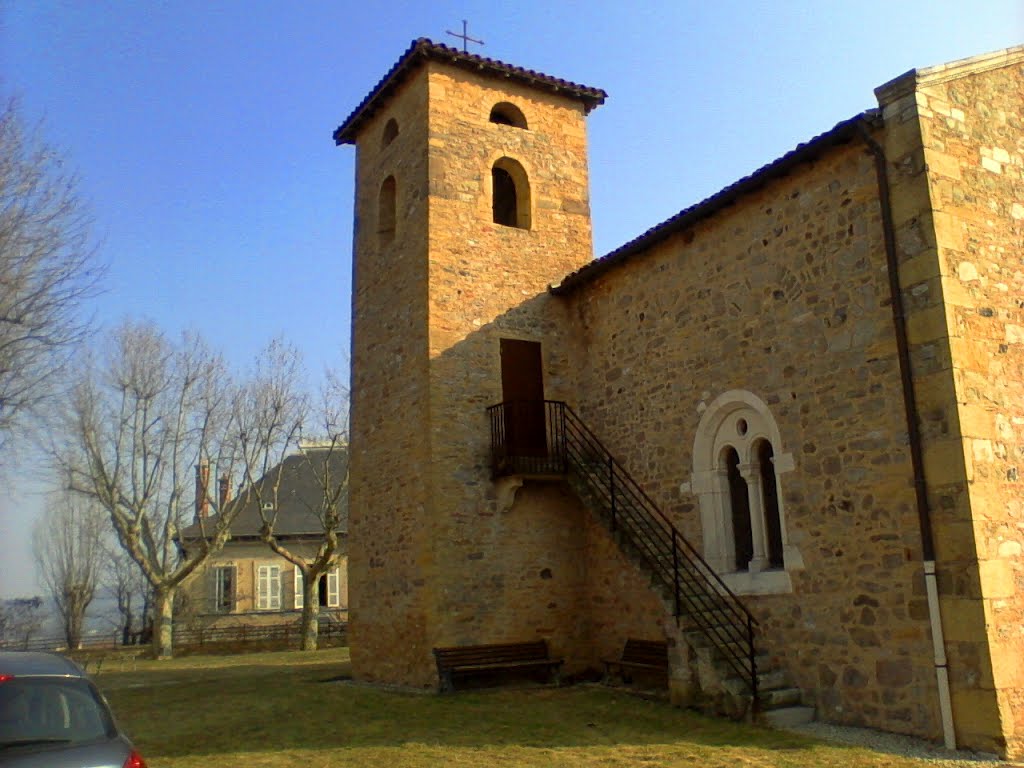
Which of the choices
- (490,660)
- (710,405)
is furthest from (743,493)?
(490,660)

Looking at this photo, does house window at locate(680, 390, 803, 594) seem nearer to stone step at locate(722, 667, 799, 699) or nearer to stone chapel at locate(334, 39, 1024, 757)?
stone chapel at locate(334, 39, 1024, 757)

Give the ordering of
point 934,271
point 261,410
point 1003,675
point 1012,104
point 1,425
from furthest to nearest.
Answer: point 261,410
point 1,425
point 1012,104
point 934,271
point 1003,675

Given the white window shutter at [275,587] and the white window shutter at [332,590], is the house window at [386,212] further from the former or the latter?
the white window shutter at [332,590]

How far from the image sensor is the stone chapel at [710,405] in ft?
27.5

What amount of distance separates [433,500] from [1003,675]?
24.9 feet

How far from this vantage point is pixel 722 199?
11.0 metres

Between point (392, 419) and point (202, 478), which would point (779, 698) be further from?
point (202, 478)

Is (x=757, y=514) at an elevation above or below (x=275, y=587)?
above

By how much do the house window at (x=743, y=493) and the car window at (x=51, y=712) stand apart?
719 cm

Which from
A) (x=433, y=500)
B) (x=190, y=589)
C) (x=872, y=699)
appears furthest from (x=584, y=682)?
(x=190, y=589)

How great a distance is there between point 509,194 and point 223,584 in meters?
19.7

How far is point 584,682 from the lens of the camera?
1311cm

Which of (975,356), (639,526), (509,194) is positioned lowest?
(639,526)

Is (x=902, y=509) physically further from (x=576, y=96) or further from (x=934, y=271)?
(x=576, y=96)
